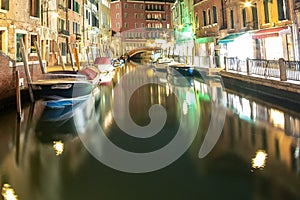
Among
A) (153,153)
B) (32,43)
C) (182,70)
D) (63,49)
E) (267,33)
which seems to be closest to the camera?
(153,153)

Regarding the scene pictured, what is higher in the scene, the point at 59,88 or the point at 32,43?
the point at 32,43

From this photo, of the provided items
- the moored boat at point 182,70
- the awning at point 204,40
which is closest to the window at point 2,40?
the moored boat at point 182,70

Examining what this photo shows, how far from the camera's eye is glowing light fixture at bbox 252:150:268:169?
5.29 metres

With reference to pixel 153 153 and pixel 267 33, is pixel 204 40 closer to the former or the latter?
pixel 267 33

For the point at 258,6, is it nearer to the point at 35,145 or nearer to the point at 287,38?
the point at 287,38

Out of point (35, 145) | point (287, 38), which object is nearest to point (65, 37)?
point (287, 38)

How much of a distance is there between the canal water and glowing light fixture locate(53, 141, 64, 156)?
24mm

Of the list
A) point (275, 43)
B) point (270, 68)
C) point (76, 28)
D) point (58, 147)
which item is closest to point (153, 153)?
point (58, 147)

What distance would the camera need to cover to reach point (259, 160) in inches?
220

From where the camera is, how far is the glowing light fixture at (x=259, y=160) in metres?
5.29

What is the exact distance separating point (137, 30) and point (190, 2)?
33265mm

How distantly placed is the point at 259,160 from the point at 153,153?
222cm

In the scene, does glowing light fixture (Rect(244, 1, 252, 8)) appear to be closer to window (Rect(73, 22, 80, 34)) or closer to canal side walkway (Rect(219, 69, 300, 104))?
canal side walkway (Rect(219, 69, 300, 104))

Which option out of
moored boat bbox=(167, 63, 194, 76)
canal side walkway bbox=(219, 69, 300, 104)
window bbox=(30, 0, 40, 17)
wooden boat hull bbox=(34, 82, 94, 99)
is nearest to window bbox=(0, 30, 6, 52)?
wooden boat hull bbox=(34, 82, 94, 99)
